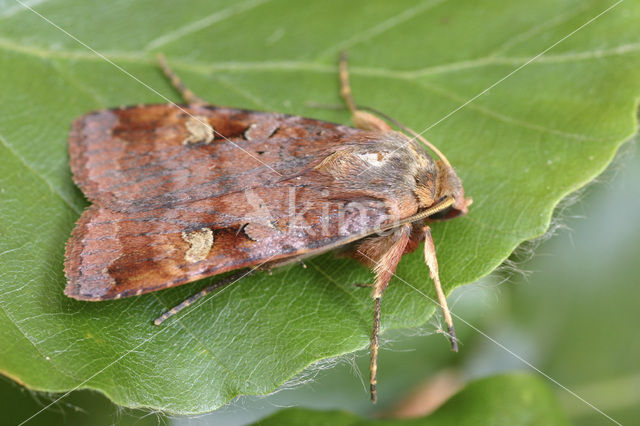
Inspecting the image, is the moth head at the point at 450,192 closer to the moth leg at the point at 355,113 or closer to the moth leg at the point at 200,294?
the moth leg at the point at 355,113

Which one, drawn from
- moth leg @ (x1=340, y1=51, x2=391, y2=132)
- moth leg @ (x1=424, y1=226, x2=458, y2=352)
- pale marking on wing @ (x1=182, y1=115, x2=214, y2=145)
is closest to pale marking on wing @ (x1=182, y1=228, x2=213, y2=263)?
pale marking on wing @ (x1=182, y1=115, x2=214, y2=145)

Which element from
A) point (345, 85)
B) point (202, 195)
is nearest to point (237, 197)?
point (202, 195)

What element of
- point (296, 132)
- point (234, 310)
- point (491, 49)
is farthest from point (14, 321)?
point (491, 49)

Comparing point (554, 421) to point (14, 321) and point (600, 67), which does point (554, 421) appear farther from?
point (14, 321)

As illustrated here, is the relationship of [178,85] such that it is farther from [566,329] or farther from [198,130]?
[566,329]

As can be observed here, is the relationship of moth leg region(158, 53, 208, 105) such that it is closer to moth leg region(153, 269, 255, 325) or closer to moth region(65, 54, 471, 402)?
moth region(65, 54, 471, 402)

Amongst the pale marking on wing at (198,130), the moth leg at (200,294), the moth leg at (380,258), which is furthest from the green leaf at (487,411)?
the pale marking on wing at (198,130)
